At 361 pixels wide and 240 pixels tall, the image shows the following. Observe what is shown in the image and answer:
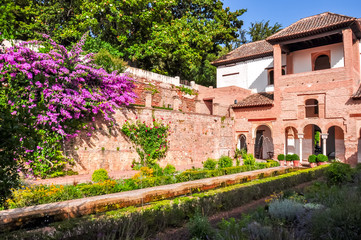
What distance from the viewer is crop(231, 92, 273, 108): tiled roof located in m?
19.3

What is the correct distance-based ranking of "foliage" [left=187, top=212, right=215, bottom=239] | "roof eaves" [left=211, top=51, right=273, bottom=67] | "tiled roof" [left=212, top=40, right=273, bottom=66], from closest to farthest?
"foliage" [left=187, top=212, right=215, bottom=239] < "roof eaves" [left=211, top=51, right=273, bottom=67] < "tiled roof" [left=212, top=40, right=273, bottom=66]

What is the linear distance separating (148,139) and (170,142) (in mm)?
1764

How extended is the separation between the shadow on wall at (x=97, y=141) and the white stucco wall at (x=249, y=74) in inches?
574

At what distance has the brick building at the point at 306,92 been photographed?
16.0m

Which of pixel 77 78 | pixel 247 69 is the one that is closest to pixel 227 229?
pixel 77 78

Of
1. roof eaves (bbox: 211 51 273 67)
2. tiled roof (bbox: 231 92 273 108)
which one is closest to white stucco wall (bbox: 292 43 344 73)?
roof eaves (bbox: 211 51 273 67)

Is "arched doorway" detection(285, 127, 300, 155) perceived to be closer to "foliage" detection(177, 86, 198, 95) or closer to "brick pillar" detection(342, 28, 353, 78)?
"brick pillar" detection(342, 28, 353, 78)

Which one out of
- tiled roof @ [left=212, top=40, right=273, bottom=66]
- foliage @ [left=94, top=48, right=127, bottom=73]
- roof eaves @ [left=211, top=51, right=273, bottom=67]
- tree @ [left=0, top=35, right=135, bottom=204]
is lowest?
Answer: tree @ [left=0, top=35, right=135, bottom=204]

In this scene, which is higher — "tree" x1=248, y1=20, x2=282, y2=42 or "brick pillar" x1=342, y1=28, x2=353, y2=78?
"tree" x1=248, y1=20, x2=282, y2=42

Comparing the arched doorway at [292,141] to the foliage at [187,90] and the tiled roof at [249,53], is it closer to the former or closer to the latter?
the tiled roof at [249,53]

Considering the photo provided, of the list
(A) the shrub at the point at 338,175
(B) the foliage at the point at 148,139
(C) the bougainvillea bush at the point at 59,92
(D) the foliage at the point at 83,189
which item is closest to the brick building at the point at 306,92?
(A) the shrub at the point at 338,175

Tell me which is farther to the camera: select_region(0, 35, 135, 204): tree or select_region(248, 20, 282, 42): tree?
select_region(248, 20, 282, 42): tree

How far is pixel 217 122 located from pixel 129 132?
7.76 m

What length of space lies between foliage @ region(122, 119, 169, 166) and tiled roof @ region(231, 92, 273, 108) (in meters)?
8.09
